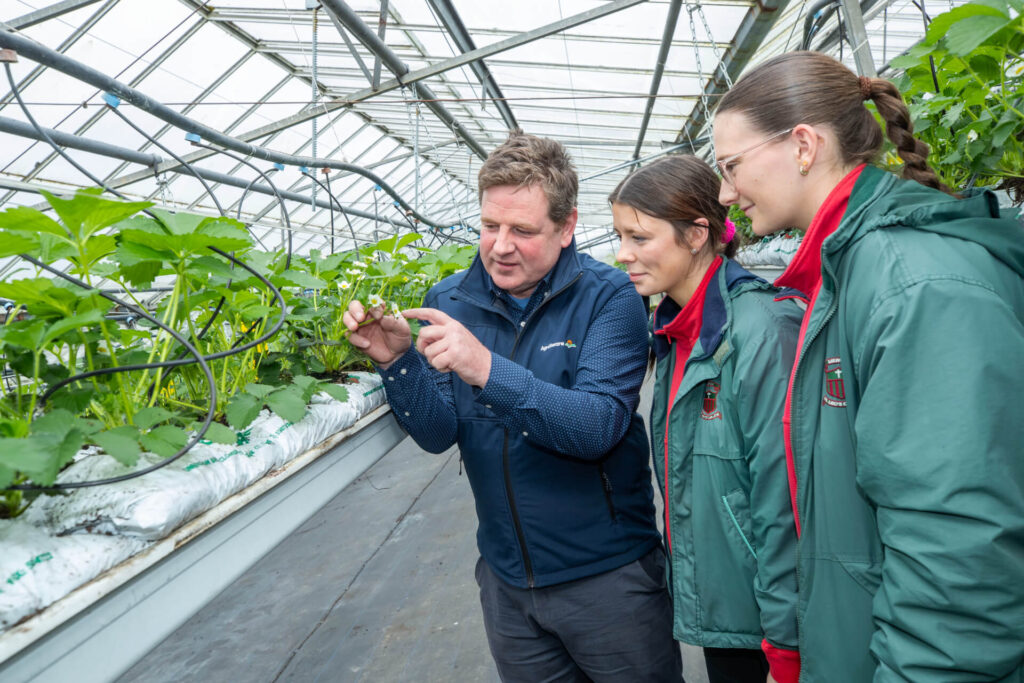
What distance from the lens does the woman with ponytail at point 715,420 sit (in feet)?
3.12

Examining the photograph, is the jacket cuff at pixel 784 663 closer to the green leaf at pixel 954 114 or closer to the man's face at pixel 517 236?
the man's face at pixel 517 236

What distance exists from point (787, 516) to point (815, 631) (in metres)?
0.16

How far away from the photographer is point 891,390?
638 mm

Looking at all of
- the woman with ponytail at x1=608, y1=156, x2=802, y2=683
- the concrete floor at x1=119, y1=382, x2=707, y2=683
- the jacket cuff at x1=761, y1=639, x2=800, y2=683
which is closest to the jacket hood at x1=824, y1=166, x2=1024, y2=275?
the woman with ponytail at x1=608, y1=156, x2=802, y2=683

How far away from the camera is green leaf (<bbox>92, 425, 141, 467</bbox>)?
0.78 meters

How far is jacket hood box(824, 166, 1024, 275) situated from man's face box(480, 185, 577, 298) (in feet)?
1.86

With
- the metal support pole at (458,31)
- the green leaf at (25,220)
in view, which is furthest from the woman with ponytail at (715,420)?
the metal support pole at (458,31)

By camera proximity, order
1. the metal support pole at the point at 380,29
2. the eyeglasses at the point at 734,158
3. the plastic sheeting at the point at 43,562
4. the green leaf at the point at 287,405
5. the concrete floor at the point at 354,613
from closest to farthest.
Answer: the plastic sheeting at the point at 43,562
the eyeglasses at the point at 734,158
the green leaf at the point at 287,405
the concrete floor at the point at 354,613
the metal support pole at the point at 380,29

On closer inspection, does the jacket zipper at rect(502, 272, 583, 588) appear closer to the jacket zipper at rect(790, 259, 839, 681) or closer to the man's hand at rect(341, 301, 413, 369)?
the man's hand at rect(341, 301, 413, 369)

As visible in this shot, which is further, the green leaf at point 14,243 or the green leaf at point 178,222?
the green leaf at point 178,222

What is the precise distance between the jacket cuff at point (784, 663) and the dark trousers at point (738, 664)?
7.5 inches

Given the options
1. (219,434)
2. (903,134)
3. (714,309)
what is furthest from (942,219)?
(219,434)

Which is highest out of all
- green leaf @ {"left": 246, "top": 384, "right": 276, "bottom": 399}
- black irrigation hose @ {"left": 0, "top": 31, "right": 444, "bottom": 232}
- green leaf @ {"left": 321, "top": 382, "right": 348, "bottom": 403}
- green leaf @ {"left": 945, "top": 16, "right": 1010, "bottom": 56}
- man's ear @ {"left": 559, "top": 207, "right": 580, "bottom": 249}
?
black irrigation hose @ {"left": 0, "top": 31, "right": 444, "bottom": 232}

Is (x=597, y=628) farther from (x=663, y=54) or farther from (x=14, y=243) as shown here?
(x=663, y=54)
